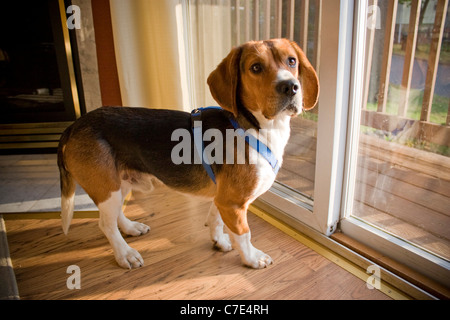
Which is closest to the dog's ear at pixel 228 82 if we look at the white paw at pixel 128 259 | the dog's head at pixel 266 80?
the dog's head at pixel 266 80

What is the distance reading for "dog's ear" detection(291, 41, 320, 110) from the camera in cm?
160

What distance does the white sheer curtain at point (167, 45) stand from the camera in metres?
2.60

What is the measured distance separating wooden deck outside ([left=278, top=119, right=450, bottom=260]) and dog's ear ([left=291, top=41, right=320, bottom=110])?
0.61 m

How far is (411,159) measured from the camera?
202cm

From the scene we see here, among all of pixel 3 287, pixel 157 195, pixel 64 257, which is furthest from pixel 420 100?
pixel 3 287

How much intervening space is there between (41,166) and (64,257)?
1.79 m

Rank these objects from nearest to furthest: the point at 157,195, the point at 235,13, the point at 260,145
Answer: the point at 260,145, the point at 235,13, the point at 157,195

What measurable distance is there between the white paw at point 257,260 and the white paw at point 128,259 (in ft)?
1.99

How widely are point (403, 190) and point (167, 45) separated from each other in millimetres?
2003

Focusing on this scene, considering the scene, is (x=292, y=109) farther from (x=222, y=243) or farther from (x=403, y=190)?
(x=403, y=190)

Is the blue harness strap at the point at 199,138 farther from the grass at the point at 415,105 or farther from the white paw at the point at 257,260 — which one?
the grass at the point at 415,105

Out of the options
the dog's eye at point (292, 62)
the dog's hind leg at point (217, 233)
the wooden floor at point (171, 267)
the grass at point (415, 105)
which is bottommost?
the wooden floor at point (171, 267)

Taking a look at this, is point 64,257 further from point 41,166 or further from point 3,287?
point 41,166

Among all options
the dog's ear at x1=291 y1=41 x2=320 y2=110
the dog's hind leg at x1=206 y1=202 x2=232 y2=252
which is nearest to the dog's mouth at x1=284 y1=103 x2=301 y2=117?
the dog's ear at x1=291 y1=41 x2=320 y2=110
